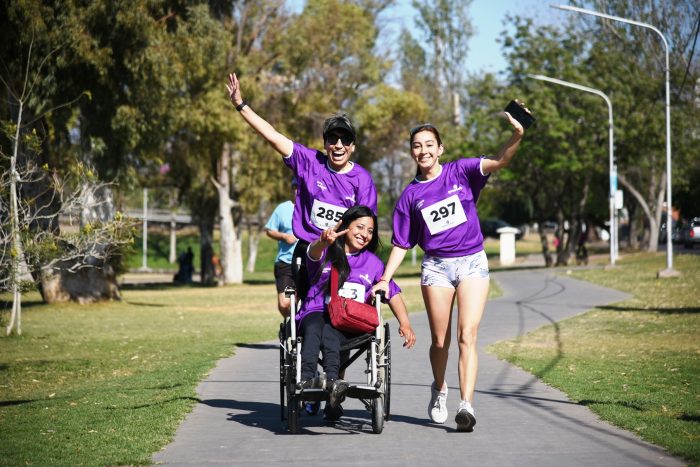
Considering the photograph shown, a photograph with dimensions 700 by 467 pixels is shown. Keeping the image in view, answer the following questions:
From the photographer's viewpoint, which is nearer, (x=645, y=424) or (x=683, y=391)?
(x=645, y=424)

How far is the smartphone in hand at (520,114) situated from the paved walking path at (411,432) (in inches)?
84.9

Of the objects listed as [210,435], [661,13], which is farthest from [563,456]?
[661,13]

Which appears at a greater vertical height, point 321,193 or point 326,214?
point 321,193

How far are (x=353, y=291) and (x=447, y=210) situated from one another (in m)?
0.91

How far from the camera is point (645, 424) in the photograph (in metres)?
7.83

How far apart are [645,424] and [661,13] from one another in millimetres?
30168

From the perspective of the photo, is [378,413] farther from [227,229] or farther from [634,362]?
[227,229]

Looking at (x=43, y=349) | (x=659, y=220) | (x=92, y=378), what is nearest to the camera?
(x=92, y=378)

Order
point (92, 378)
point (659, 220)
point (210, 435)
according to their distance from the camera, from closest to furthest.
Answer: point (210, 435), point (92, 378), point (659, 220)

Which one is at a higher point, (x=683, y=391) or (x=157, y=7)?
(x=157, y=7)

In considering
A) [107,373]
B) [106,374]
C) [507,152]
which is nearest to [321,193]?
[507,152]

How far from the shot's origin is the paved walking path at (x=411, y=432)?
22.1ft

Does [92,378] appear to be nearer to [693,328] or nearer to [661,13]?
[693,328]

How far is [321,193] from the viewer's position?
8.13 metres
